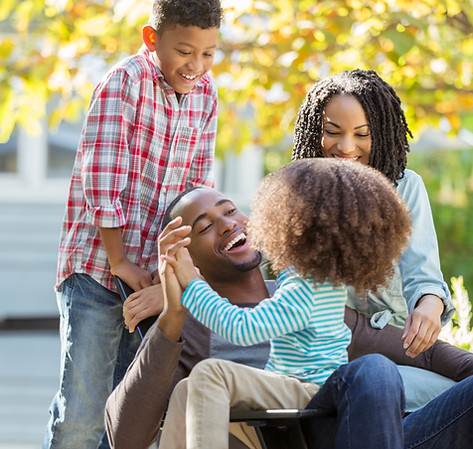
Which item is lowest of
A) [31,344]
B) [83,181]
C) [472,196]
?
[31,344]

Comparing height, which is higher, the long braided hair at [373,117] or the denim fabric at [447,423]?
the long braided hair at [373,117]

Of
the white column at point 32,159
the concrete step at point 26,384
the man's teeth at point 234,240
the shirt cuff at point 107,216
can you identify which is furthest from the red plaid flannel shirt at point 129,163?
the white column at point 32,159

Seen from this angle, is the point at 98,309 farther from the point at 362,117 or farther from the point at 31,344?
the point at 31,344

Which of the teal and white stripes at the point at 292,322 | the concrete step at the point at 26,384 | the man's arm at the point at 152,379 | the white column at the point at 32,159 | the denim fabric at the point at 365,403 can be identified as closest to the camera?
the denim fabric at the point at 365,403

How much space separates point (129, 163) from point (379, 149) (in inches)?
31.7

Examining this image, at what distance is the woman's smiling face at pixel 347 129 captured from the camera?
2.75 metres

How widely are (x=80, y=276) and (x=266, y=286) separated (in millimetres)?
640

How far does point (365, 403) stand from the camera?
6.37ft

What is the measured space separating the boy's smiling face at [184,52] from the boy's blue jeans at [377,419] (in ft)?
4.12

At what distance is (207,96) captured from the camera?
3211 mm

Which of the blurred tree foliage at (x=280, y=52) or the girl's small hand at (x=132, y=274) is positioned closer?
the girl's small hand at (x=132, y=274)

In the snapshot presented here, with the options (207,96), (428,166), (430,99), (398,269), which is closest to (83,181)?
(207,96)

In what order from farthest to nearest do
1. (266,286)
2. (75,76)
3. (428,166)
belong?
(428,166), (75,76), (266,286)

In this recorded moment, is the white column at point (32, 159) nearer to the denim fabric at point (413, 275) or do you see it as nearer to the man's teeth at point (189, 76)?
the man's teeth at point (189, 76)
